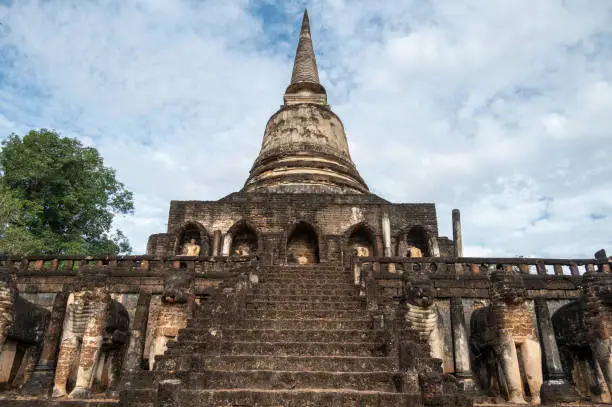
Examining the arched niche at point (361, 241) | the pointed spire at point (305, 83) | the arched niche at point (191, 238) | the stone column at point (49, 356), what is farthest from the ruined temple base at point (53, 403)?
the pointed spire at point (305, 83)

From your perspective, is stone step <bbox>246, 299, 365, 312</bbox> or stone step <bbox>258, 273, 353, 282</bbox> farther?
stone step <bbox>258, 273, 353, 282</bbox>

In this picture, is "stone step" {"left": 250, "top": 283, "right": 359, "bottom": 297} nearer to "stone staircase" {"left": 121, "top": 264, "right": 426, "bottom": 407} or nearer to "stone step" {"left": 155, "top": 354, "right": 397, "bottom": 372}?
"stone staircase" {"left": 121, "top": 264, "right": 426, "bottom": 407}

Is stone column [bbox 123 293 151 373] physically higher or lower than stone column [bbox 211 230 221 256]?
lower

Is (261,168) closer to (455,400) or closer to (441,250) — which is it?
(441,250)

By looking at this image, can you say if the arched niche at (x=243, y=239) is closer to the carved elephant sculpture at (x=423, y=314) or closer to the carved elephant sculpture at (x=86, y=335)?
the carved elephant sculpture at (x=86, y=335)

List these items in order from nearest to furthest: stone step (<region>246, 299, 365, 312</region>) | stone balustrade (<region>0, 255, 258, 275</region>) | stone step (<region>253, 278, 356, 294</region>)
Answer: stone step (<region>246, 299, 365, 312</region>)
stone step (<region>253, 278, 356, 294</region>)
stone balustrade (<region>0, 255, 258, 275</region>)

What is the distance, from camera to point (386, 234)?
1788 cm

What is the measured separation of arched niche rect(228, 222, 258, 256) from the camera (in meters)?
18.3

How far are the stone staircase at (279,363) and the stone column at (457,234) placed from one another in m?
8.25

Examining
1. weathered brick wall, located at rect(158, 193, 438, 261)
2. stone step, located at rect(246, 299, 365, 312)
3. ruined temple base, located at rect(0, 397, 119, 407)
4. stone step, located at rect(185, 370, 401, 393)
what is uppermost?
weathered brick wall, located at rect(158, 193, 438, 261)

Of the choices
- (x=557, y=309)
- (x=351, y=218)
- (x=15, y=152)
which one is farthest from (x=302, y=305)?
(x=15, y=152)

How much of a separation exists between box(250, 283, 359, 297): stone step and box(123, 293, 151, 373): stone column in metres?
2.62

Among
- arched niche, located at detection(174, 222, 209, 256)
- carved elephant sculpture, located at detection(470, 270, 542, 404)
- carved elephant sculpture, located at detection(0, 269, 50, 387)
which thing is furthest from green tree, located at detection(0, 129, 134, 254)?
carved elephant sculpture, located at detection(470, 270, 542, 404)

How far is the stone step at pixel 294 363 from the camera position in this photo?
309 inches
